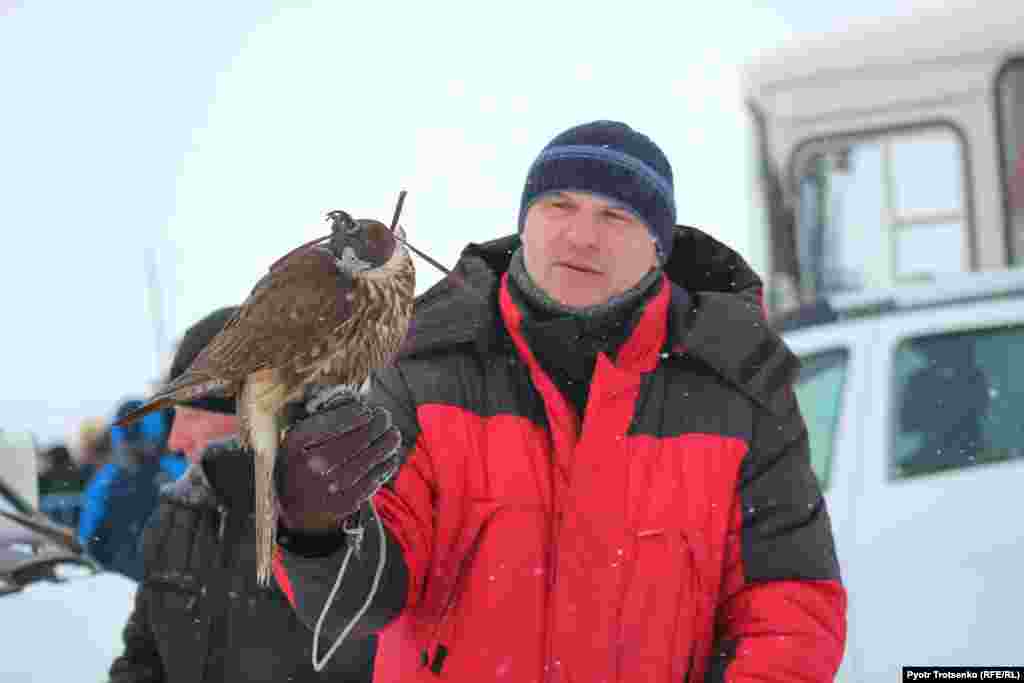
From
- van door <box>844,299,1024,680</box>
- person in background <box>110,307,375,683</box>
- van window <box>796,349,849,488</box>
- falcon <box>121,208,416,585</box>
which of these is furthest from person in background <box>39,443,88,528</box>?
falcon <box>121,208,416,585</box>

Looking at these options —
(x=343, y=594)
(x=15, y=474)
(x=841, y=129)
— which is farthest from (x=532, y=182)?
(x=841, y=129)

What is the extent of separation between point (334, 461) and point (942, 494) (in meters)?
2.62

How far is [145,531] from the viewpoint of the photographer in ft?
9.48

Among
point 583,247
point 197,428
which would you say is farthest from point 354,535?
point 197,428

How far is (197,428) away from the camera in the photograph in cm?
310

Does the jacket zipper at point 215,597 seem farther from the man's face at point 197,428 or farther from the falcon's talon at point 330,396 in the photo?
the falcon's talon at point 330,396

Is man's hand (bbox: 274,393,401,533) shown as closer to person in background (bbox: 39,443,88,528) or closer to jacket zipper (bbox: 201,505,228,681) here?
jacket zipper (bbox: 201,505,228,681)

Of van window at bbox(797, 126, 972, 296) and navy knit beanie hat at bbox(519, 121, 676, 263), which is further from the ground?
van window at bbox(797, 126, 972, 296)

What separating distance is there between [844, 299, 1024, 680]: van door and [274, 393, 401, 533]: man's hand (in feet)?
7.18

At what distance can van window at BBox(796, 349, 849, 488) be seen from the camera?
13.4ft

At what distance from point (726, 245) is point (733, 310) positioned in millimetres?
225

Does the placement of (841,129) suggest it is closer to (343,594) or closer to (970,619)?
(970,619)

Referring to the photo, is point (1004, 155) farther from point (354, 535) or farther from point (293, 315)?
point (293, 315)

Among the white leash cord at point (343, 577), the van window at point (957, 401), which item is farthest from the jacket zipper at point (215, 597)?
the van window at point (957, 401)
